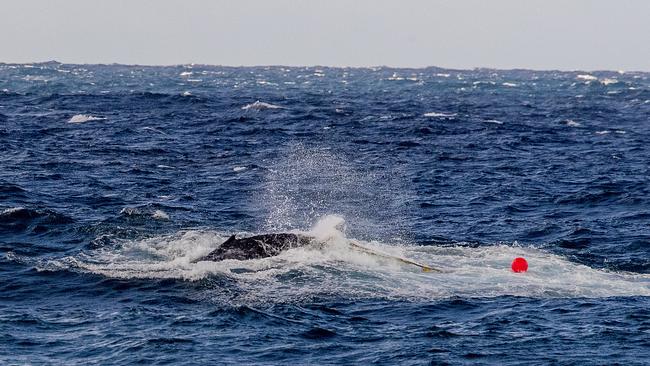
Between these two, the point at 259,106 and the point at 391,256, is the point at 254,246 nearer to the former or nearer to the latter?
the point at 391,256

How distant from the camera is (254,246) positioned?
1049 inches

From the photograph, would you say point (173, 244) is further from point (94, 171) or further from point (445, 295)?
point (94, 171)

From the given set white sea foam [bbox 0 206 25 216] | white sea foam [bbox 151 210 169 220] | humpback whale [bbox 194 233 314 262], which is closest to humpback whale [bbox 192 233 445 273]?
humpback whale [bbox 194 233 314 262]

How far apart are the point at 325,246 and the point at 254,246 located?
221cm

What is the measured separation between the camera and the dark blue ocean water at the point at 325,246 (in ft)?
62.5

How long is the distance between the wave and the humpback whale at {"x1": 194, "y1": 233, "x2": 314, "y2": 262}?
32cm

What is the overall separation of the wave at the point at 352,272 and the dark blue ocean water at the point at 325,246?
0.10 m

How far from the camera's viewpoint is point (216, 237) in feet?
99.0

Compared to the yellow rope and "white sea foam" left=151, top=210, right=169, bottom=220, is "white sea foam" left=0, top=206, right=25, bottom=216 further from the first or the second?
the yellow rope

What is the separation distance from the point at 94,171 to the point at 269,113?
114ft

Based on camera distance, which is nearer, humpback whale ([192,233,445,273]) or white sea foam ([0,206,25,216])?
humpback whale ([192,233,445,273])

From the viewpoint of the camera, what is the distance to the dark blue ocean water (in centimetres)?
1905

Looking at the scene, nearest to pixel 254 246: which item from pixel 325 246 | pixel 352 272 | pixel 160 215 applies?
pixel 325 246

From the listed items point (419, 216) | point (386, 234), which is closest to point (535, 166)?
point (419, 216)
